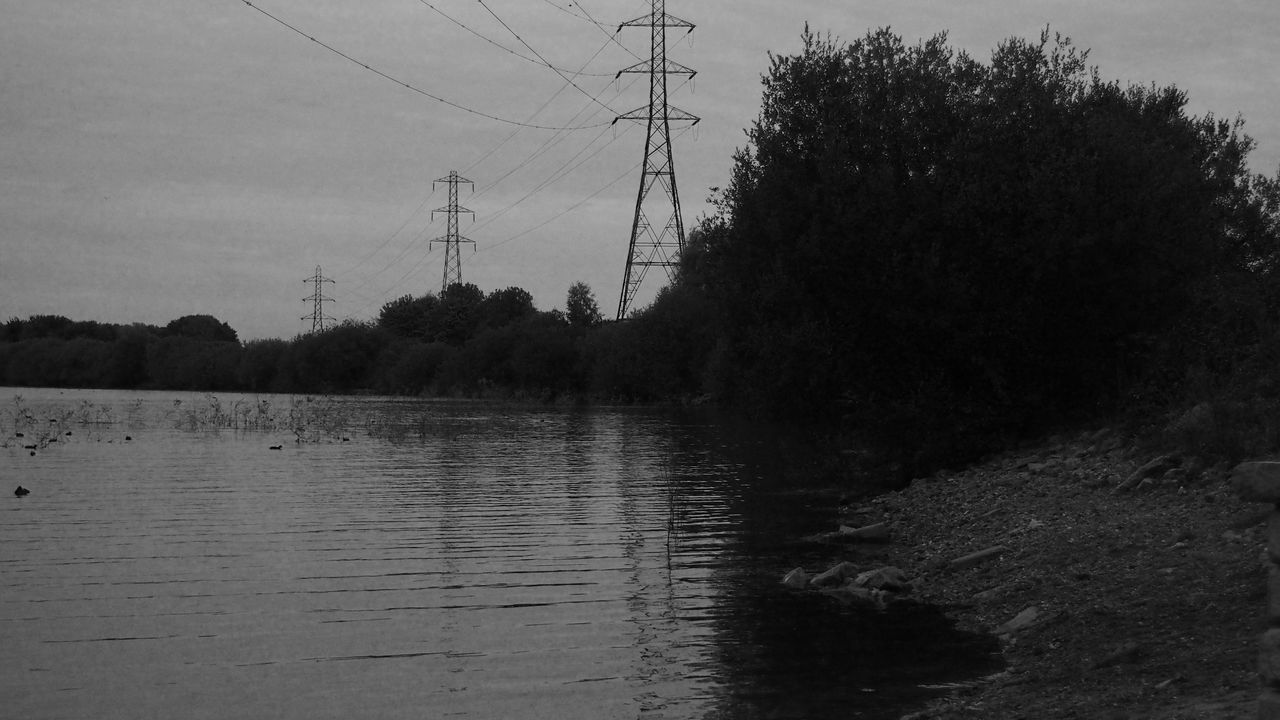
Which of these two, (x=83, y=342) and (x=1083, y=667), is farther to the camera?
(x=83, y=342)

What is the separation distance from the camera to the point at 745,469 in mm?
33969

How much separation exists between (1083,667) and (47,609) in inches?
486

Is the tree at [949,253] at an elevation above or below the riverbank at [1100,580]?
above

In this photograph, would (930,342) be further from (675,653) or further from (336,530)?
(675,653)

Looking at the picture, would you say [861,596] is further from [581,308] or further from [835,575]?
[581,308]

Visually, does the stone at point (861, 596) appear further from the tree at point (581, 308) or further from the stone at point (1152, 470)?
the tree at point (581, 308)

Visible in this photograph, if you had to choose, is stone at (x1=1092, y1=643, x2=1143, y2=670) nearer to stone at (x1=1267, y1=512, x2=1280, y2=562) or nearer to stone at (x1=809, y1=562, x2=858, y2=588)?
stone at (x1=1267, y1=512, x2=1280, y2=562)

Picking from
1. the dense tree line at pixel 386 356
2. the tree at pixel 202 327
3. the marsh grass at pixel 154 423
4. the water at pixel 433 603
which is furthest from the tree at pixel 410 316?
the water at pixel 433 603

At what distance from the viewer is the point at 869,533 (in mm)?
19625

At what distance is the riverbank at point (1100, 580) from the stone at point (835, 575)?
887 millimetres

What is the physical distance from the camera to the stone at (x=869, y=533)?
63.9 ft

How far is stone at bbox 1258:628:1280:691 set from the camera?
18.7 ft

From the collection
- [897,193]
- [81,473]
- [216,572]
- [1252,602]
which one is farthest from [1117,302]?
[81,473]

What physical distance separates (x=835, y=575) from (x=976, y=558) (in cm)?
198
